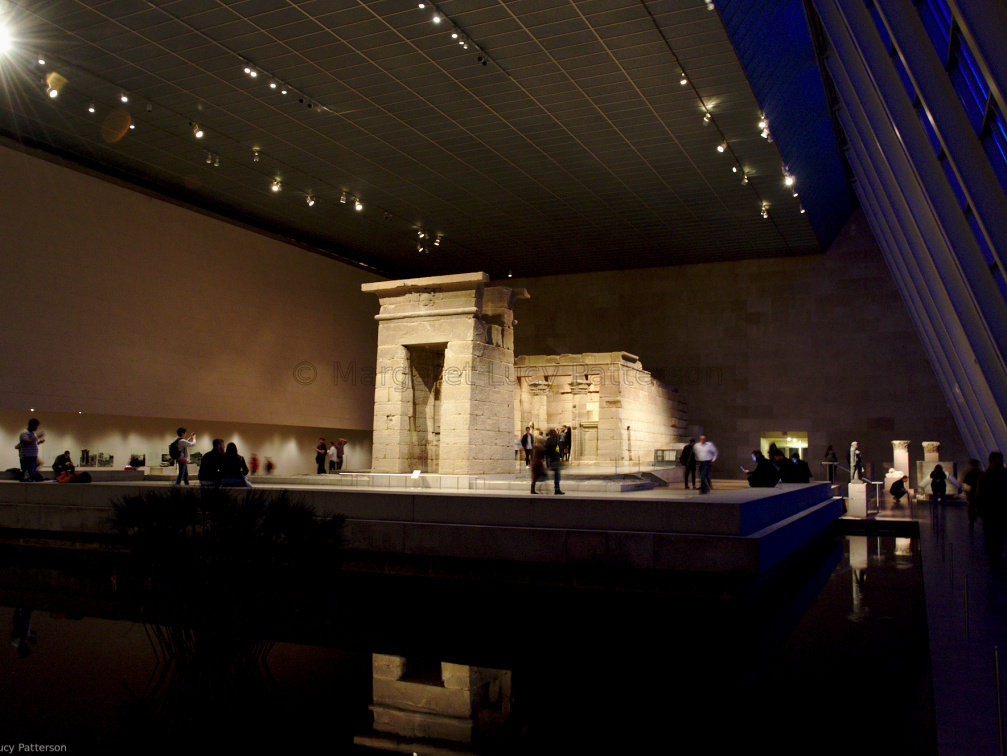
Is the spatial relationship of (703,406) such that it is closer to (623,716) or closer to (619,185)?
(619,185)

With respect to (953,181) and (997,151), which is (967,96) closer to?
(997,151)

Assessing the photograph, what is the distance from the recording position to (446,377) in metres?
14.8

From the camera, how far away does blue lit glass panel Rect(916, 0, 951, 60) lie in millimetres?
7961

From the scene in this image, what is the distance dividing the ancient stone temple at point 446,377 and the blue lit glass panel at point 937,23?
8.44m

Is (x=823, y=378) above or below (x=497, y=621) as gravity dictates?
above

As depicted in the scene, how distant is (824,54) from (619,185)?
684 cm

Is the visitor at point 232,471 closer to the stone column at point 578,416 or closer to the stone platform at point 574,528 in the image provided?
the stone platform at point 574,528

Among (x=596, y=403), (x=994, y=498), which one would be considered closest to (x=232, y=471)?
(x=994, y=498)

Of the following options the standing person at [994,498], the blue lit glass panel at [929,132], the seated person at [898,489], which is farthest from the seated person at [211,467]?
the seated person at [898,489]

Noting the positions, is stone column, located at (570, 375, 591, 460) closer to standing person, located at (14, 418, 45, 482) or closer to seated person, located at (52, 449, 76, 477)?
seated person, located at (52, 449, 76, 477)

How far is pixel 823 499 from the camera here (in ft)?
51.7

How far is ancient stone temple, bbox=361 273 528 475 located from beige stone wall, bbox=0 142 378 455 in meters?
8.16

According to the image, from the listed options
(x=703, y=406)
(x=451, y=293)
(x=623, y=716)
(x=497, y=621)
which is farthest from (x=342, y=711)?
(x=703, y=406)

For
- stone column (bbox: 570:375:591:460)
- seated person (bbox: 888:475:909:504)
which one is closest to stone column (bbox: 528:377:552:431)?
stone column (bbox: 570:375:591:460)
